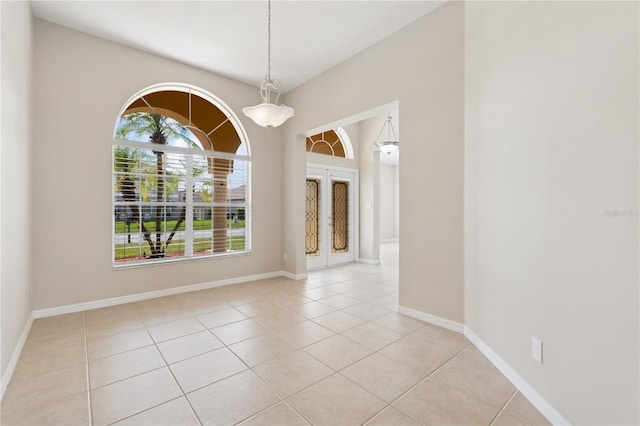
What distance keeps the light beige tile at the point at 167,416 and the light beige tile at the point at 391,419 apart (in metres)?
1.02

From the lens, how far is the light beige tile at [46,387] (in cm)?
185

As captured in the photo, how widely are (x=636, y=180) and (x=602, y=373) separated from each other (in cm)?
91

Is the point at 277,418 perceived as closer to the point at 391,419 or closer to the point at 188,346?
the point at 391,419

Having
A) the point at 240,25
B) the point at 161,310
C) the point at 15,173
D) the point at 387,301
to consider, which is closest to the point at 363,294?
the point at 387,301

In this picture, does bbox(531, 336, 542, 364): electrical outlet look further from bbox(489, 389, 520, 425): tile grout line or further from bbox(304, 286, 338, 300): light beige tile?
bbox(304, 286, 338, 300): light beige tile

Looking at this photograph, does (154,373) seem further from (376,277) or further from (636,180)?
(376,277)

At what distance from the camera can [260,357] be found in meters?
2.41

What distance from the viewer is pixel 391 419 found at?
167 cm

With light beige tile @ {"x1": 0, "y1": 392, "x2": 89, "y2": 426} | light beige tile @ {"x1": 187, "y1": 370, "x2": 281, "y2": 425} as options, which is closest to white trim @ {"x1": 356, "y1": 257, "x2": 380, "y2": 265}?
light beige tile @ {"x1": 187, "y1": 370, "x2": 281, "y2": 425}

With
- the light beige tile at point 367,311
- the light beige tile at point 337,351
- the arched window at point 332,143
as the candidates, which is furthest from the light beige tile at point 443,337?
the arched window at point 332,143

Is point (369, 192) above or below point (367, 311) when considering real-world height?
above

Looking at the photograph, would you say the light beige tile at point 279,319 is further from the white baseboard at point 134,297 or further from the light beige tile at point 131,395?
the white baseboard at point 134,297

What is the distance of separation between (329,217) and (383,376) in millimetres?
4381

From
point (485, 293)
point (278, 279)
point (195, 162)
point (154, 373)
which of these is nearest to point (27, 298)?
point (154, 373)
